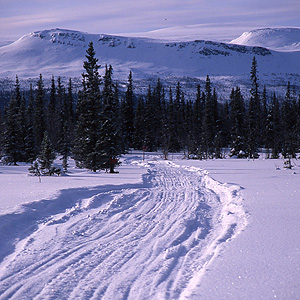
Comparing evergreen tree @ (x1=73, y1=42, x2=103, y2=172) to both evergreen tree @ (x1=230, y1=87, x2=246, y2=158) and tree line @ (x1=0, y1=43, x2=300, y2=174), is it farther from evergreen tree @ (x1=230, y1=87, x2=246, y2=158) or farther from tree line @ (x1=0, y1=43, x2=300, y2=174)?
evergreen tree @ (x1=230, y1=87, x2=246, y2=158)

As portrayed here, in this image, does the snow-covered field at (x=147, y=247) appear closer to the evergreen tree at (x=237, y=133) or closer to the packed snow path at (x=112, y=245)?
the packed snow path at (x=112, y=245)

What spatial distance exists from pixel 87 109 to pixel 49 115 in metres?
33.7

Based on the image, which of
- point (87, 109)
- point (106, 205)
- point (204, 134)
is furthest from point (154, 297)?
point (204, 134)

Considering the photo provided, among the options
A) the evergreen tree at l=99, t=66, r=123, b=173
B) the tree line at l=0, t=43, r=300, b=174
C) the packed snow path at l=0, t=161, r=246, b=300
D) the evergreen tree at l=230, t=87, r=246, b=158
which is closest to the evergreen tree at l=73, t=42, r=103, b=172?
the tree line at l=0, t=43, r=300, b=174

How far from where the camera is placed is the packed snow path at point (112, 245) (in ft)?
15.2

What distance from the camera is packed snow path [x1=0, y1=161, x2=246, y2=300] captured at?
462 cm

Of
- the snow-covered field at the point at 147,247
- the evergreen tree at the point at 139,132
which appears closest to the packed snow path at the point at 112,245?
the snow-covered field at the point at 147,247

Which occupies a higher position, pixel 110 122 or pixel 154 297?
pixel 110 122

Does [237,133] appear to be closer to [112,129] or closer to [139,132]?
[139,132]

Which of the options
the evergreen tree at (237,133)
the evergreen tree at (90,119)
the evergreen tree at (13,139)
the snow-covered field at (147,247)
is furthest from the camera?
the evergreen tree at (237,133)

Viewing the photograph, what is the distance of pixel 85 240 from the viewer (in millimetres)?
6602

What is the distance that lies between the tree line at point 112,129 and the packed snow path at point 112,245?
8329 mm

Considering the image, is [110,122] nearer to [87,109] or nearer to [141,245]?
[87,109]

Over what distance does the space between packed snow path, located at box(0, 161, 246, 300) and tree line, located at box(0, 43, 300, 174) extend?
8329 mm
